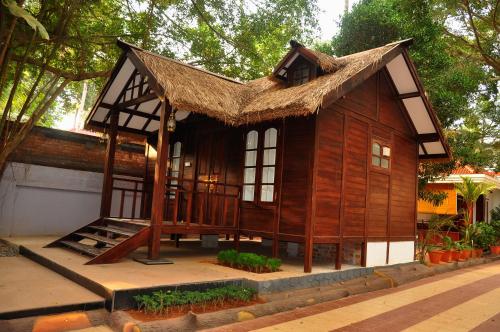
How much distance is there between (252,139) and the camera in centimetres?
942

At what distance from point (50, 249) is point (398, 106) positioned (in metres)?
9.27

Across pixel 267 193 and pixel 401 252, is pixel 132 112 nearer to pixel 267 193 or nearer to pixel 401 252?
pixel 267 193

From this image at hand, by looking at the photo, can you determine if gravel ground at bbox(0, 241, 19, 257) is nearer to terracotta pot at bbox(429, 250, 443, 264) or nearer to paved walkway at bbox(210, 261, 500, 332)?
paved walkway at bbox(210, 261, 500, 332)

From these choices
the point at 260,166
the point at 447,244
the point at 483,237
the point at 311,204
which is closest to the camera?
the point at 311,204

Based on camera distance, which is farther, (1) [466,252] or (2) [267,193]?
(1) [466,252]

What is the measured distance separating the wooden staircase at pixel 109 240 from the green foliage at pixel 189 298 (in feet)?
6.57

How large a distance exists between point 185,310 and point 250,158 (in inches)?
181

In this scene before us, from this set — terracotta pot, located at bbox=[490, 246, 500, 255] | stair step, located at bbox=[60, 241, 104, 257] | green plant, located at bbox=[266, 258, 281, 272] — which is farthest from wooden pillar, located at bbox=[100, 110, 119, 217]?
terracotta pot, located at bbox=[490, 246, 500, 255]

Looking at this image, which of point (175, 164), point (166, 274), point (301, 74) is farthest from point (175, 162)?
point (166, 274)

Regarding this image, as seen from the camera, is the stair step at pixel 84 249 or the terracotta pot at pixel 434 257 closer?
the stair step at pixel 84 249

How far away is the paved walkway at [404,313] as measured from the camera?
5.62 meters

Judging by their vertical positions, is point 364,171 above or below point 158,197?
above

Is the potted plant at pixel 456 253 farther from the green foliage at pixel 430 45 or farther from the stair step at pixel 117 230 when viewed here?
the stair step at pixel 117 230

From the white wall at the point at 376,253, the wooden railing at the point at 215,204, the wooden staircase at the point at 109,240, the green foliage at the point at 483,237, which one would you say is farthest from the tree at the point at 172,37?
the green foliage at the point at 483,237
